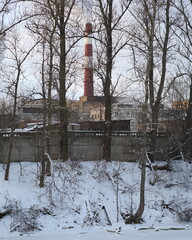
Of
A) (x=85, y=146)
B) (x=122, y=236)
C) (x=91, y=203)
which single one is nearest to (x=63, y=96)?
(x=85, y=146)

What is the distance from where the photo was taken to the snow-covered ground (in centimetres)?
884

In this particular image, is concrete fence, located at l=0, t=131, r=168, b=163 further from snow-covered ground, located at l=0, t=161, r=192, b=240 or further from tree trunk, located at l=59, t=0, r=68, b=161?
snow-covered ground, located at l=0, t=161, r=192, b=240

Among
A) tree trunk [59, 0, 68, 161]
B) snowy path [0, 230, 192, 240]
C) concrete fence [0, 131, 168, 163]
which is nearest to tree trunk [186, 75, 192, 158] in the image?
concrete fence [0, 131, 168, 163]

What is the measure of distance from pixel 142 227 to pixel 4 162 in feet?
24.3

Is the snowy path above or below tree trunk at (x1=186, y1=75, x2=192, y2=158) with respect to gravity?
below

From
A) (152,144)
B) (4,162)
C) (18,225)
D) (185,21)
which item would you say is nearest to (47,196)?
(18,225)

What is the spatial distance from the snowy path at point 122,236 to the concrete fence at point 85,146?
484 cm

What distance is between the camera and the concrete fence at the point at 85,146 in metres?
13.2

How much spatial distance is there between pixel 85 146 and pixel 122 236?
6.40 meters

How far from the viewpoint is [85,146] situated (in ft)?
46.8

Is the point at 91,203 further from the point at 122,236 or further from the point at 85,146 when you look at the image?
the point at 85,146

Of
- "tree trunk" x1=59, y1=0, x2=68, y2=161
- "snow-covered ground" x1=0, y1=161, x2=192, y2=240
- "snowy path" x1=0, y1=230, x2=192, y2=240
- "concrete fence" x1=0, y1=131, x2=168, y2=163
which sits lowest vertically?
"snowy path" x1=0, y1=230, x2=192, y2=240

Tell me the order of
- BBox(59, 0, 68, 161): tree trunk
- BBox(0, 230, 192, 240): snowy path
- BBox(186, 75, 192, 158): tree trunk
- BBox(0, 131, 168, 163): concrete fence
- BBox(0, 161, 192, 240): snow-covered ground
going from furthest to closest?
BBox(186, 75, 192, 158): tree trunk < BBox(0, 131, 168, 163): concrete fence < BBox(59, 0, 68, 161): tree trunk < BBox(0, 161, 192, 240): snow-covered ground < BBox(0, 230, 192, 240): snowy path

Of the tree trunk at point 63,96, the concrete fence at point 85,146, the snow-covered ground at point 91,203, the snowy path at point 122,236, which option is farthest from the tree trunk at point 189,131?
the tree trunk at point 63,96
